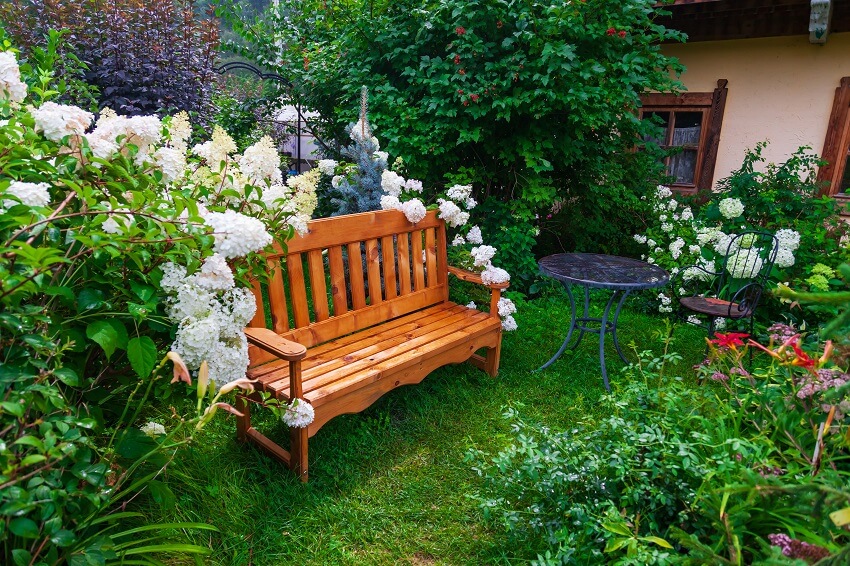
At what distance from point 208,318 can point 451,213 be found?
2.45m

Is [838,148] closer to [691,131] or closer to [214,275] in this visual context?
[691,131]

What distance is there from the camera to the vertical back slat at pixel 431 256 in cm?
399

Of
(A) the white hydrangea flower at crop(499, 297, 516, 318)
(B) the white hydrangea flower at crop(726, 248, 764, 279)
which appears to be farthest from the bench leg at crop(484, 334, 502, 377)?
(B) the white hydrangea flower at crop(726, 248, 764, 279)

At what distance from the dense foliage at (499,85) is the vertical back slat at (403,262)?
1.15 meters

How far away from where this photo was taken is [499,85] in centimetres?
461

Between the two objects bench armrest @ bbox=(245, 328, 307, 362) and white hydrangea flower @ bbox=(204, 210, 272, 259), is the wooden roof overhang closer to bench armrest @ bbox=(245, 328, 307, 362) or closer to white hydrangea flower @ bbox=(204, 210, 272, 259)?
bench armrest @ bbox=(245, 328, 307, 362)

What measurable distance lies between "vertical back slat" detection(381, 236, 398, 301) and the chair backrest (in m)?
2.74

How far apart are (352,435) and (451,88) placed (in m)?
2.99

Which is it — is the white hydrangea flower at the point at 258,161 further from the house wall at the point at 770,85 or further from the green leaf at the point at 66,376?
the house wall at the point at 770,85

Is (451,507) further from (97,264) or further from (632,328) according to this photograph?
(632,328)

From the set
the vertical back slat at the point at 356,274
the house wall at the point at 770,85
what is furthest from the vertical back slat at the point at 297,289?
the house wall at the point at 770,85

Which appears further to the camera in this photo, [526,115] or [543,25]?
[526,115]

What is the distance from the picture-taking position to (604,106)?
4.80m

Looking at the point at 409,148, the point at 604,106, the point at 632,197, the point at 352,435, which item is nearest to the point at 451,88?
the point at 409,148
